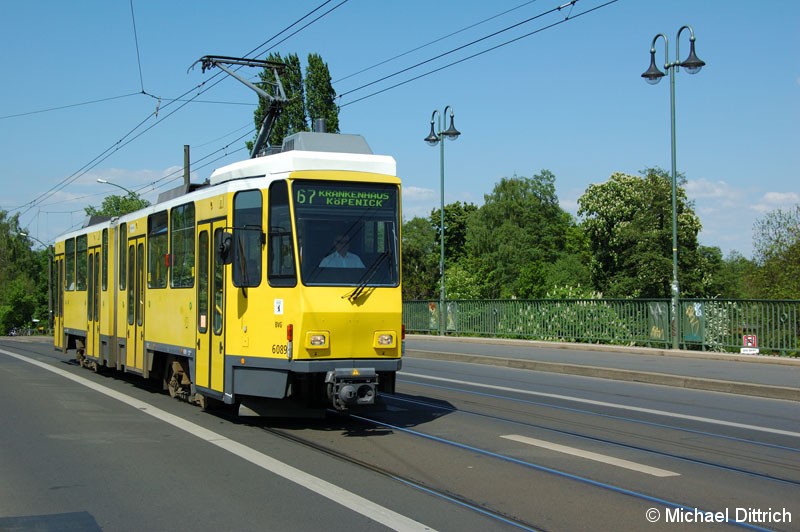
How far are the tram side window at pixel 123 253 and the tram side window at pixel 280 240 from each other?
7101 mm

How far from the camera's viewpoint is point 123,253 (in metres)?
17.1

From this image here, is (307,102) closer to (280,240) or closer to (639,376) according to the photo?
(639,376)

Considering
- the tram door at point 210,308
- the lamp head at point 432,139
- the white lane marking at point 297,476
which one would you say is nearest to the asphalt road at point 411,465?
the white lane marking at point 297,476

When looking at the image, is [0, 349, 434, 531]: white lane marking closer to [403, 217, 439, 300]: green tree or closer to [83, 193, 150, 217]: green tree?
[403, 217, 439, 300]: green tree

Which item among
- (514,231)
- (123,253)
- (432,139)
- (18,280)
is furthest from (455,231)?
(123,253)

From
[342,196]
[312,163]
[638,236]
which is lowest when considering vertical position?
[342,196]

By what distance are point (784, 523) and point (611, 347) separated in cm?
2004

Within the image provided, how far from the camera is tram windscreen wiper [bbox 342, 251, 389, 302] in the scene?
35.2 ft

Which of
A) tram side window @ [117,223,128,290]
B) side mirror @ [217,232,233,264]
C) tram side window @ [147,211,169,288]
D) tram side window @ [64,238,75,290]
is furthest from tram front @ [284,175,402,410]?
tram side window @ [64,238,75,290]

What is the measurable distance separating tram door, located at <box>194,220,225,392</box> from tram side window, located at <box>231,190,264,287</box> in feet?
0.87

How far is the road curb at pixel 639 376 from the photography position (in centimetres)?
1590

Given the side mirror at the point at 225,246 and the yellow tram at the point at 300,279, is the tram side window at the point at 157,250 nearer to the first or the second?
the yellow tram at the point at 300,279

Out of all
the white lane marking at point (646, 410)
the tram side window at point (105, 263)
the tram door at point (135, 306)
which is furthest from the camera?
the tram side window at point (105, 263)

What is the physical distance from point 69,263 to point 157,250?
915 centimetres
